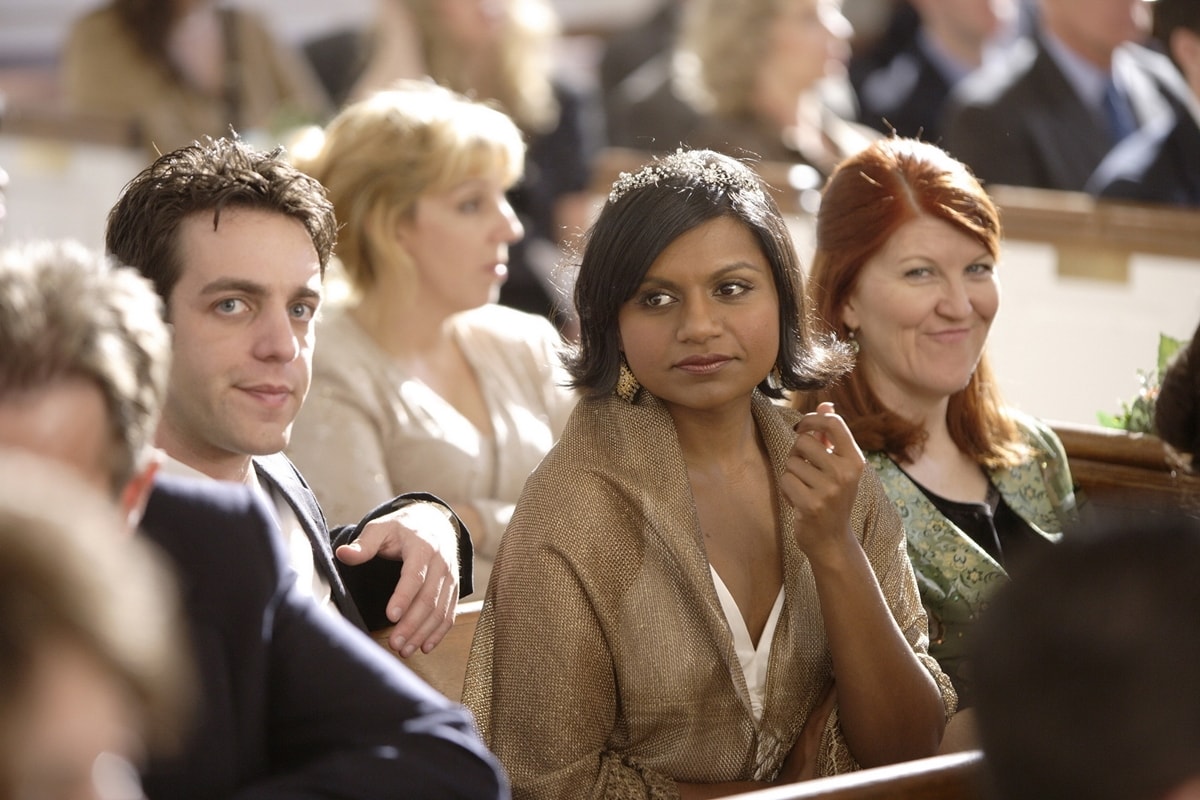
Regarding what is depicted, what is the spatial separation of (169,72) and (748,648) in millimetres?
5076

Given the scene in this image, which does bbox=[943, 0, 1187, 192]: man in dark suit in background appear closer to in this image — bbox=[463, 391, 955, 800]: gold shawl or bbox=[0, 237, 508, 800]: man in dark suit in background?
bbox=[463, 391, 955, 800]: gold shawl

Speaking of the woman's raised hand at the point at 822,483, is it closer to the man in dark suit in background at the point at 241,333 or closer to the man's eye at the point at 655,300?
the man's eye at the point at 655,300

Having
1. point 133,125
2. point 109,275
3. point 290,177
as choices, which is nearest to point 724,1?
point 133,125

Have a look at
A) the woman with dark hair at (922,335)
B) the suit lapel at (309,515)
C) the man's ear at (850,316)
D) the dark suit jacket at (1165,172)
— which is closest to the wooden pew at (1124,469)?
the woman with dark hair at (922,335)

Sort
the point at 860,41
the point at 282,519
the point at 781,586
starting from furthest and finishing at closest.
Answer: the point at 860,41, the point at 781,586, the point at 282,519

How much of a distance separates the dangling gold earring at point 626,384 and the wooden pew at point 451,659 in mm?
358

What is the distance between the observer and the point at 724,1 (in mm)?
5727

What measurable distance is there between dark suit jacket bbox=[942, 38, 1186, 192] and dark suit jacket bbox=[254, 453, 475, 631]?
336 cm

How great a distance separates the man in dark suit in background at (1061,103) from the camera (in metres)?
5.14

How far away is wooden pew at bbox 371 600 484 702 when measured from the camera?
7.43 feet

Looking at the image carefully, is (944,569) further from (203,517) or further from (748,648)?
(203,517)

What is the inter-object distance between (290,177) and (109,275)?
88 centimetres

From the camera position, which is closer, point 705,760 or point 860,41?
point 705,760

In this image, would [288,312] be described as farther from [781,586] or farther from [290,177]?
[781,586]
